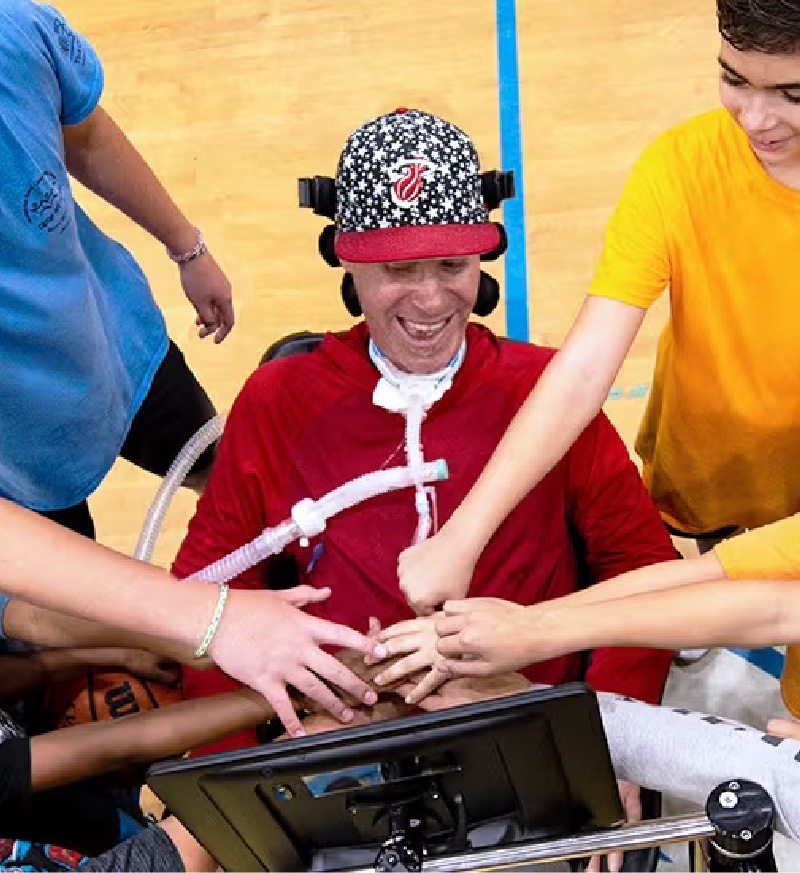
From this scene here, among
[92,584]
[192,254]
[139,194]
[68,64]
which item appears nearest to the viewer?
[92,584]

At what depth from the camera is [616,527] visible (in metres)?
2.04

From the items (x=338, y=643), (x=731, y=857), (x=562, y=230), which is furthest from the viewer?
(x=562, y=230)

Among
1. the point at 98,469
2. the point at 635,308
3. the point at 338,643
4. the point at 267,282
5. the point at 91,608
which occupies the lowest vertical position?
the point at 338,643

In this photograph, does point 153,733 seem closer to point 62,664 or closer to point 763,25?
point 62,664

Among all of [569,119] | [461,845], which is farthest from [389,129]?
[569,119]

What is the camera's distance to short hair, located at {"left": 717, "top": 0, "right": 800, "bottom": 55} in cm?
140

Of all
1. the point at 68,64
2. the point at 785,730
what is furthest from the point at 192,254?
the point at 785,730

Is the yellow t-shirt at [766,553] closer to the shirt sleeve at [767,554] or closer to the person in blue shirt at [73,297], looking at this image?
the shirt sleeve at [767,554]

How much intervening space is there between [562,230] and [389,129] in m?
1.62

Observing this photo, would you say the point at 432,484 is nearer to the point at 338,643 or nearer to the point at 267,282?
the point at 338,643

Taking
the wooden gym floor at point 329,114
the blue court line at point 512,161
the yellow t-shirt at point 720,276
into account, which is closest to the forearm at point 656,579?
the yellow t-shirt at point 720,276

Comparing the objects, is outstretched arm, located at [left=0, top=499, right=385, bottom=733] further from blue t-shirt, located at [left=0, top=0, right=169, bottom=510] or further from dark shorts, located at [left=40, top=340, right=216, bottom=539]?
dark shorts, located at [left=40, top=340, right=216, bottom=539]

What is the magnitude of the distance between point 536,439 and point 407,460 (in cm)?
32

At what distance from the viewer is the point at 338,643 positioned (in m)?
1.77
